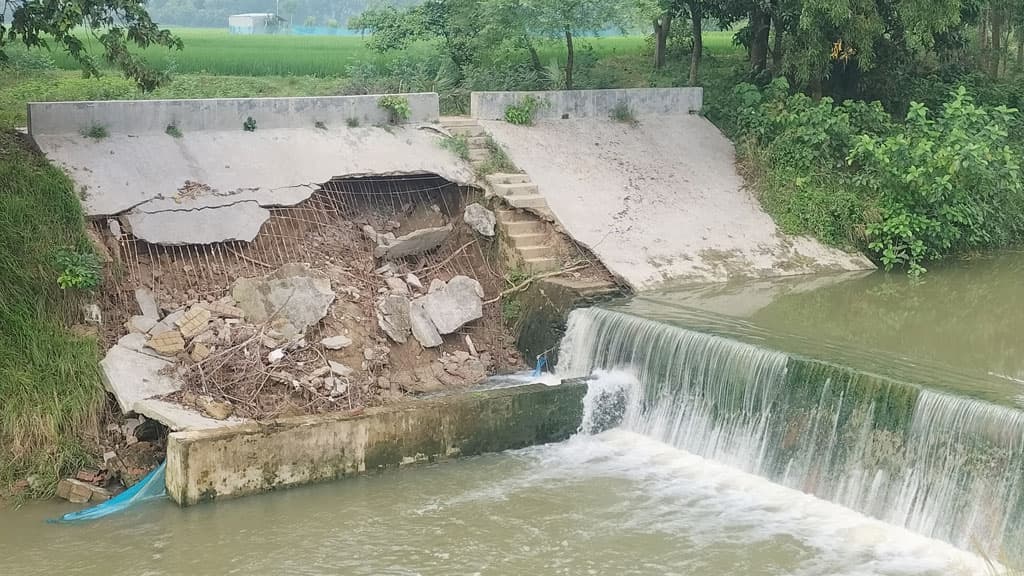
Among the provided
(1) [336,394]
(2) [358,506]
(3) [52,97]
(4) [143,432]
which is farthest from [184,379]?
(3) [52,97]

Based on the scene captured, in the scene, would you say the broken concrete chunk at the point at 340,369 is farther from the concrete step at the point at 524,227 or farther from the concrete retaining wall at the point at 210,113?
the concrete retaining wall at the point at 210,113

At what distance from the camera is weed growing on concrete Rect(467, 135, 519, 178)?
1291 cm

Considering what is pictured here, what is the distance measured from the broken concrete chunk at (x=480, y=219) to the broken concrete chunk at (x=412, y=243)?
35cm

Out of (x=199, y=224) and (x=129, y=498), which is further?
(x=199, y=224)

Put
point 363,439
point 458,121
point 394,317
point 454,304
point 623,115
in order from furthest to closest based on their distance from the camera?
point 623,115, point 458,121, point 454,304, point 394,317, point 363,439

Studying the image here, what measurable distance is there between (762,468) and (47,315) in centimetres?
607

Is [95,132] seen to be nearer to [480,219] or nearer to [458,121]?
[480,219]

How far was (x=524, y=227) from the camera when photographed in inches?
485

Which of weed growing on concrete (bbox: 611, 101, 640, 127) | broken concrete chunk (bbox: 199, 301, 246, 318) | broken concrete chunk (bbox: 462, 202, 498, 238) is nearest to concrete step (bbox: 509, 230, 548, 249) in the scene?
broken concrete chunk (bbox: 462, 202, 498, 238)

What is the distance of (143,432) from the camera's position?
347 inches

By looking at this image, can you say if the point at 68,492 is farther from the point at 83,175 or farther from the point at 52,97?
the point at 52,97

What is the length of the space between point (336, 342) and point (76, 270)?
232cm

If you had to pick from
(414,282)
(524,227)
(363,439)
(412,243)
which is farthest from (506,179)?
(363,439)

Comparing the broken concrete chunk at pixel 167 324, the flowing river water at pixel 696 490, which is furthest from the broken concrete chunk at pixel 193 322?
the flowing river water at pixel 696 490
